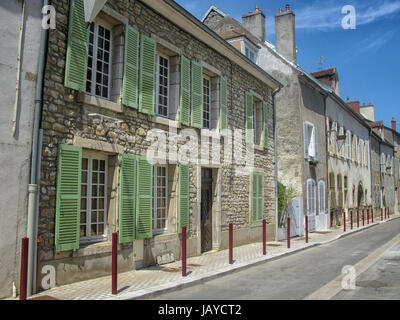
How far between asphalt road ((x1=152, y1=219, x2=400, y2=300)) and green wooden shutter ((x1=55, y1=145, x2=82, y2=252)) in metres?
1.65

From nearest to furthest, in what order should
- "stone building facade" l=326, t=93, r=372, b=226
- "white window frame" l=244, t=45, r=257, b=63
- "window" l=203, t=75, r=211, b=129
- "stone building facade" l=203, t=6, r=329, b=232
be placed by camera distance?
"window" l=203, t=75, r=211, b=129, "white window frame" l=244, t=45, r=257, b=63, "stone building facade" l=203, t=6, r=329, b=232, "stone building facade" l=326, t=93, r=372, b=226

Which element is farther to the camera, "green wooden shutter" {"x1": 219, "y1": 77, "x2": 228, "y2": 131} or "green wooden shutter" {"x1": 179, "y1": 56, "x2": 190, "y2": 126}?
"green wooden shutter" {"x1": 219, "y1": 77, "x2": 228, "y2": 131}

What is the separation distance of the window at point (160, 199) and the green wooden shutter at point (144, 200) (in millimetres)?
558

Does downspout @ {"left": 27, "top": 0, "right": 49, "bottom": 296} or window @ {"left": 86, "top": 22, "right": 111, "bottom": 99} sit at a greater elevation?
window @ {"left": 86, "top": 22, "right": 111, "bottom": 99}

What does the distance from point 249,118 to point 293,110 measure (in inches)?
200

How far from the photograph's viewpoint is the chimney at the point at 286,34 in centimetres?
1805

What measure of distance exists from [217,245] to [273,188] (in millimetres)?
4301

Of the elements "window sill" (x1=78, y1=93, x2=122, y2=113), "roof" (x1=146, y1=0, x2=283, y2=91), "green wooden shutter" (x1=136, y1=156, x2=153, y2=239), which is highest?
"roof" (x1=146, y1=0, x2=283, y2=91)

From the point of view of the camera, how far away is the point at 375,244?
39.8 ft

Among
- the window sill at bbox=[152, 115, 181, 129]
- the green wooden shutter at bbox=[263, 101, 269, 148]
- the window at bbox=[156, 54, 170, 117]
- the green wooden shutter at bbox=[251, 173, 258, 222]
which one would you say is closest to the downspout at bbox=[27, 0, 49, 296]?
the window sill at bbox=[152, 115, 181, 129]

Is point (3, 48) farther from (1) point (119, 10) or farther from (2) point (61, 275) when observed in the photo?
(2) point (61, 275)

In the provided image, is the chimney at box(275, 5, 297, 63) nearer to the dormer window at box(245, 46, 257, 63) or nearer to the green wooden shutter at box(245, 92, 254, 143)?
the dormer window at box(245, 46, 257, 63)

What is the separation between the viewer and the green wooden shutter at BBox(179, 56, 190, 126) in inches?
353

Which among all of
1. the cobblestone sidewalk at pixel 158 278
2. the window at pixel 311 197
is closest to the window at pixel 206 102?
the cobblestone sidewalk at pixel 158 278
